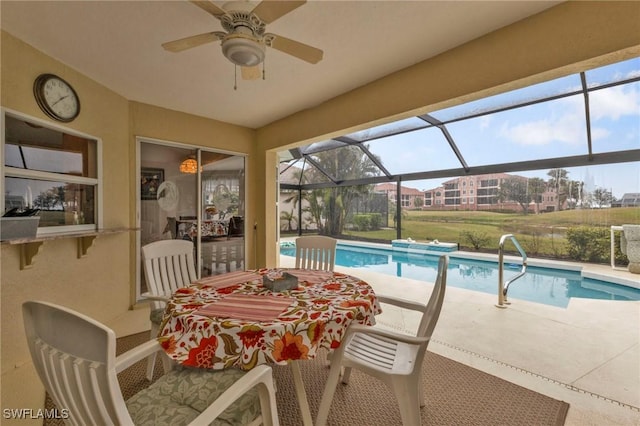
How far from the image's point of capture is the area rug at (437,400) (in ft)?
5.61

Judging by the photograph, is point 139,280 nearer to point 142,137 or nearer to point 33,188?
point 33,188

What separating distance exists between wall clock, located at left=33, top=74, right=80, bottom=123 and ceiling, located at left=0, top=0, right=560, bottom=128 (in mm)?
203

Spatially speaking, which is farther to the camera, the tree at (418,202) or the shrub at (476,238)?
the tree at (418,202)

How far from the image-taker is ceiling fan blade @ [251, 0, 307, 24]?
136 centimetres

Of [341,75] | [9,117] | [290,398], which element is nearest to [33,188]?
[9,117]

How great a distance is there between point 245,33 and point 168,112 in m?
2.65

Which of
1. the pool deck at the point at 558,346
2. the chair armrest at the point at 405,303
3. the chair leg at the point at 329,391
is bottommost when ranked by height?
the pool deck at the point at 558,346

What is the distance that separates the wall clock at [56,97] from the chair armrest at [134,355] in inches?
93.2

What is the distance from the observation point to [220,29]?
6.66ft

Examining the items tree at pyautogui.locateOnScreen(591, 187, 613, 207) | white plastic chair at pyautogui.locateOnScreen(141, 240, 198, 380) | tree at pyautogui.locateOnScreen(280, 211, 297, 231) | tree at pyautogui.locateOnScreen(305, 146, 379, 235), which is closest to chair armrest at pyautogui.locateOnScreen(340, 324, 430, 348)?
white plastic chair at pyautogui.locateOnScreen(141, 240, 198, 380)

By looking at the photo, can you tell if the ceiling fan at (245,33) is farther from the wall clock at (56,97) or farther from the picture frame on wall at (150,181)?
the picture frame on wall at (150,181)

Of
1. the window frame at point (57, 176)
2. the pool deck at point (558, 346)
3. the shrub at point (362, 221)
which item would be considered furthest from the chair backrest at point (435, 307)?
the shrub at point (362, 221)

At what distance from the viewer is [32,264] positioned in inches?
88.7

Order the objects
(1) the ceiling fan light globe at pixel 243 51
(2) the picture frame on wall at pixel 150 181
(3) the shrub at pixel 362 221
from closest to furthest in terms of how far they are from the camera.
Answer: (1) the ceiling fan light globe at pixel 243 51 → (2) the picture frame on wall at pixel 150 181 → (3) the shrub at pixel 362 221
